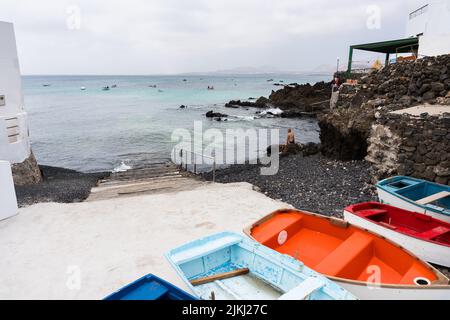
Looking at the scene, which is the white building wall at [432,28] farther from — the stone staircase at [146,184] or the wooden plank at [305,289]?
the wooden plank at [305,289]

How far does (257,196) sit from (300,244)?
413 cm

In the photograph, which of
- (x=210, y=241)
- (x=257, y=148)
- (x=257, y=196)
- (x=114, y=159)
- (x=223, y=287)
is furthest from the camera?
(x=257, y=148)

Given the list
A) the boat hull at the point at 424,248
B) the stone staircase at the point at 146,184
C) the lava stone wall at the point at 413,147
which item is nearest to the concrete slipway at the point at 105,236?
the stone staircase at the point at 146,184

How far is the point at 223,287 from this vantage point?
4.75 metres

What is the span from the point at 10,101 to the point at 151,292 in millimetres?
11270

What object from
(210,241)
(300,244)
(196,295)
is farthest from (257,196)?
(196,295)

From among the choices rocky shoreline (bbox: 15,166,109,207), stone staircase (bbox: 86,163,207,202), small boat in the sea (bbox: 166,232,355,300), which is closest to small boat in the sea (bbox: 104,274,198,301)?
small boat in the sea (bbox: 166,232,355,300)

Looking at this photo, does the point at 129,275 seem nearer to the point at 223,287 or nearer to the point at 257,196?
the point at 223,287

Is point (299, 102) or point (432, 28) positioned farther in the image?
point (299, 102)

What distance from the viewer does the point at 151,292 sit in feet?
12.8

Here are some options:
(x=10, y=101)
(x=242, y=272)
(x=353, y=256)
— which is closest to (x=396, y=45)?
(x=353, y=256)

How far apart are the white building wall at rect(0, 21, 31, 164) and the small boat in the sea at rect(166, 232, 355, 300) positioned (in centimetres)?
981

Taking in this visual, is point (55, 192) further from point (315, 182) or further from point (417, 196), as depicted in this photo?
point (417, 196)

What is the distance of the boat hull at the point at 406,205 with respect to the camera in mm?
7176
